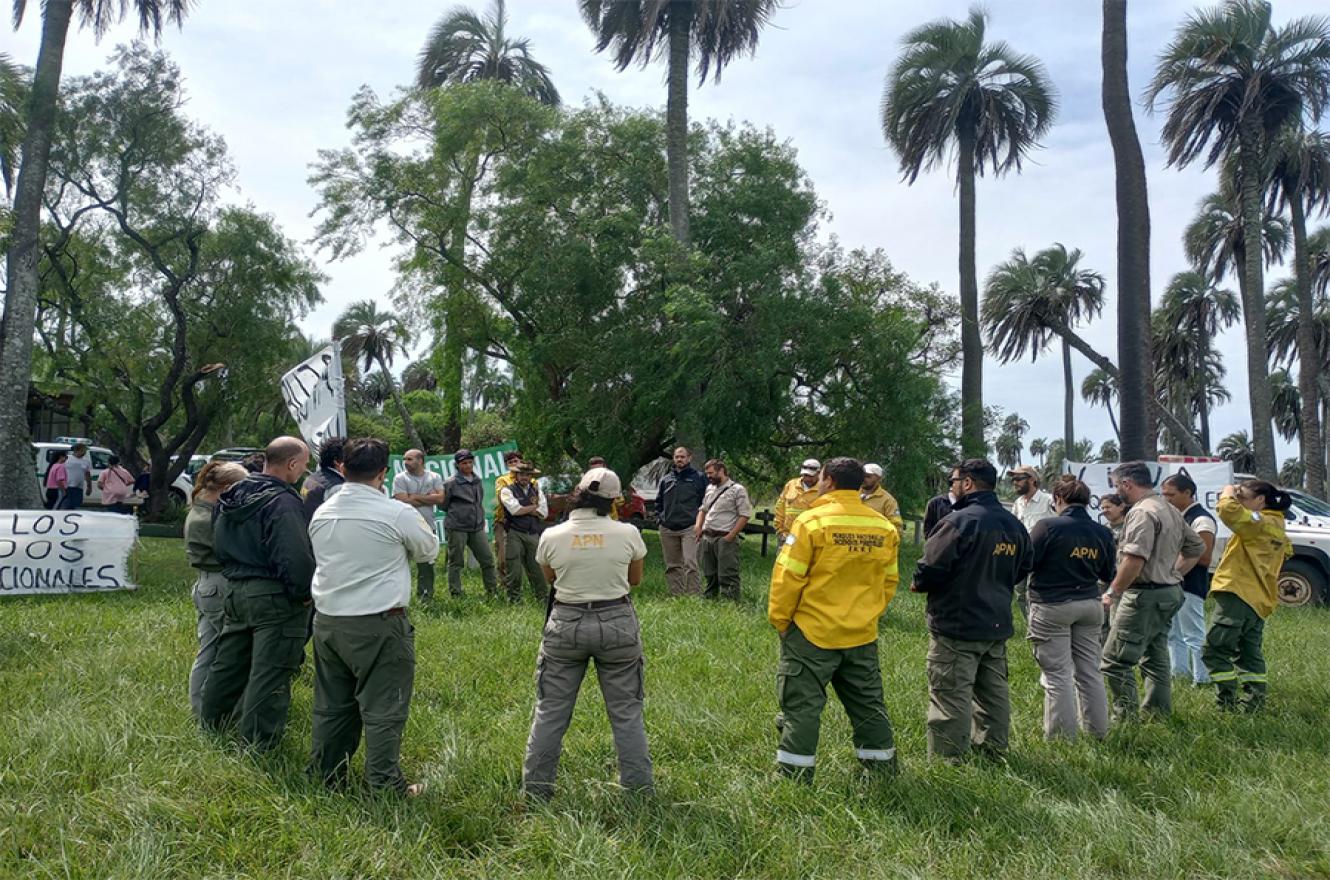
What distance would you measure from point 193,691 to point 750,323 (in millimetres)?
12640

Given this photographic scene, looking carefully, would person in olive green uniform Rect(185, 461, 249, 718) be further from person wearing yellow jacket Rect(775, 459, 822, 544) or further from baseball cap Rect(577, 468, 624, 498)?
person wearing yellow jacket Rect(775, 459, 822, 544)

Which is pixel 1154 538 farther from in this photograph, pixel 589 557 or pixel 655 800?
pixel 589 557

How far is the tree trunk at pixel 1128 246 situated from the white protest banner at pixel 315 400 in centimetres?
1000

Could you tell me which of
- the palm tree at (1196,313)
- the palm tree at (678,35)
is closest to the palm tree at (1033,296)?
the palm tree at (1196,313)

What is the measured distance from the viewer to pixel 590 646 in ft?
14.4

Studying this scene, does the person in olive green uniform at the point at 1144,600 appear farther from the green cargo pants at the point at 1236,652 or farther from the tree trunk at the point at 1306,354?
the tree trunk at the point at 1306,354

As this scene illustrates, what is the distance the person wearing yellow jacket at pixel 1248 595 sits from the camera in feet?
21.3

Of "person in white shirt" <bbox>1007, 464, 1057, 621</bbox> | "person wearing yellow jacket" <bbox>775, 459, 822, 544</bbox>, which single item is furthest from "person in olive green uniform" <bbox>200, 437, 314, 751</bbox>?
"person in white shirt" <bbox>1007, 464, 1057, 621</bbox>

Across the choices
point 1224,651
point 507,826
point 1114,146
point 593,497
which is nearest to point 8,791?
point 507,826

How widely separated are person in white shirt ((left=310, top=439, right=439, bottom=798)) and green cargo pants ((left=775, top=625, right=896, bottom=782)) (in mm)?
1905

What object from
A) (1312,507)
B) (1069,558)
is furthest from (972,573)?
(1312,507)

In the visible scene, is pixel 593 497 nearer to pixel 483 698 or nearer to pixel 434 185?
pixel 483 698

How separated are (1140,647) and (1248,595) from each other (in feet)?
3.57

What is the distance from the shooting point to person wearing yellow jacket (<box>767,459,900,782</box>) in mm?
4645
